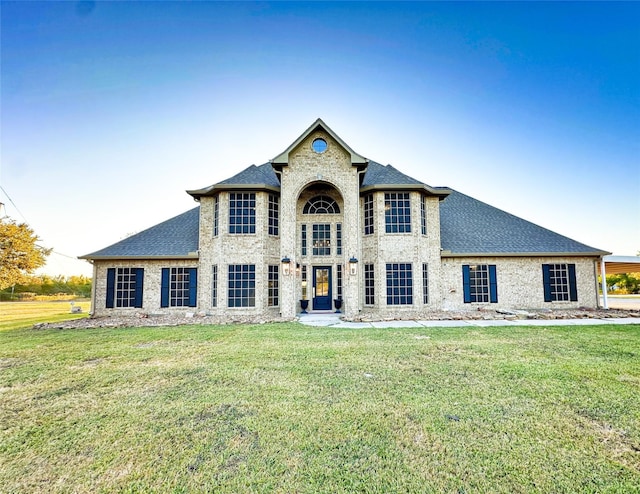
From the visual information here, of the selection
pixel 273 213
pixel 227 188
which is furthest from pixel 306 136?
pixel 227 188

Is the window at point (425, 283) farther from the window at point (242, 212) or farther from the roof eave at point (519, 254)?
the window at point (242, 212)

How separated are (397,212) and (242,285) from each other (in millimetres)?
8240

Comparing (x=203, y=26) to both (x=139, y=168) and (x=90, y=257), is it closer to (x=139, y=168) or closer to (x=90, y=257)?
(x=139, y=168)

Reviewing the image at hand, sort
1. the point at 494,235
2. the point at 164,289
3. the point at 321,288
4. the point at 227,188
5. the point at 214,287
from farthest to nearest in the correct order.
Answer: the point at 494,235
the point at 321,288
the point at 164,289
the point at 214,287
the point at 227,188

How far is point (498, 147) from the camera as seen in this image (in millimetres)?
19484

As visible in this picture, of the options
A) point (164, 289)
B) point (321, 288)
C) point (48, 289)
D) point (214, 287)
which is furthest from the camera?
point (48, 289)

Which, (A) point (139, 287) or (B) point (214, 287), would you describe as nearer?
(B) point (214, 287)

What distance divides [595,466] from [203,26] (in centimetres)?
1961

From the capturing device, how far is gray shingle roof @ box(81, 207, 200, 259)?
48.4 feet

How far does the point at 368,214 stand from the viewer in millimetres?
15148

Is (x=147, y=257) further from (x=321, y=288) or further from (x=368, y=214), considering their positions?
(x=368, y=214)

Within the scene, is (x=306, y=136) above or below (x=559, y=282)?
above

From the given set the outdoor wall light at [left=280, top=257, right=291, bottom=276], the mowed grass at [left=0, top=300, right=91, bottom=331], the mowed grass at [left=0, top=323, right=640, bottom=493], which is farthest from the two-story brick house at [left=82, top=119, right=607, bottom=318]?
the mowed grass at [left=0, top=323, right=640, bottom=493]

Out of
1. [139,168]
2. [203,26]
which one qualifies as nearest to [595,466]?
[203,26]
